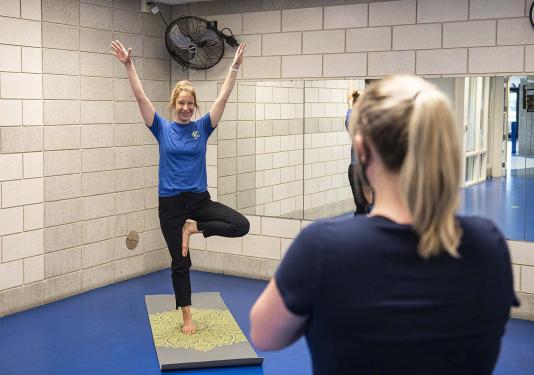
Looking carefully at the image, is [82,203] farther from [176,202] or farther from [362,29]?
[362,29]

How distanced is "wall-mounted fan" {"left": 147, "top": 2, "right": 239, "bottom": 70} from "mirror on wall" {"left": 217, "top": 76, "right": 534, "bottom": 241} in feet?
1.37

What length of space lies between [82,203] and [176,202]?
172cm

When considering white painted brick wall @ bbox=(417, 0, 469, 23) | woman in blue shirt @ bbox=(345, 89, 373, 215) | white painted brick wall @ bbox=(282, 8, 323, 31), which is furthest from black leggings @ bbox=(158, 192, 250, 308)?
white painted brick wall @ bbox=(417, 0, 469, 23)

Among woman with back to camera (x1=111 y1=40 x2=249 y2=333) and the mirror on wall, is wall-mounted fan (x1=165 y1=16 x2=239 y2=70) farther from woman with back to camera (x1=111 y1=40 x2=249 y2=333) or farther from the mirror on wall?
woman with back to camera (x1=111 y1=40 x2=249 y2=333)

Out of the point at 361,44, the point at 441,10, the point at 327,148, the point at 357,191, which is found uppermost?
the point at 441,10

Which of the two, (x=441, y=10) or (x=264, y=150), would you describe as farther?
(x=264, y=150)

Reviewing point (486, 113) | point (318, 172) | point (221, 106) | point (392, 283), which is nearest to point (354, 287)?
point (392, 283)

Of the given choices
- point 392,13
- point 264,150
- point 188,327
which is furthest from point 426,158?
point 264,150

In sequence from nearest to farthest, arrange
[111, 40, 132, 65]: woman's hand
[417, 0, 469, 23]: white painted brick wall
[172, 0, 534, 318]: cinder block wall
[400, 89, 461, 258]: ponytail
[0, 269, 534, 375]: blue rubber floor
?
[400, 89, 461, 258]: ponytail < [111, 40, 132, 65]: woman's hand < [0, 269, 534, 375]: blue rubber floor < [172, 0, 534, 318]: cinder block wall < [417, 0, 469, 23]: white painted brick wall

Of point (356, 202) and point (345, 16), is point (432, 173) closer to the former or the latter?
point (356, 202)

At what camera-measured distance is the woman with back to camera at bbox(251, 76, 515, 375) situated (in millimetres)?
1141

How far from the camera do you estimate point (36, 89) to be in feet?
18.6

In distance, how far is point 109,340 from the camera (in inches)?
192

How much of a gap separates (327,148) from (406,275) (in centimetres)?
524
